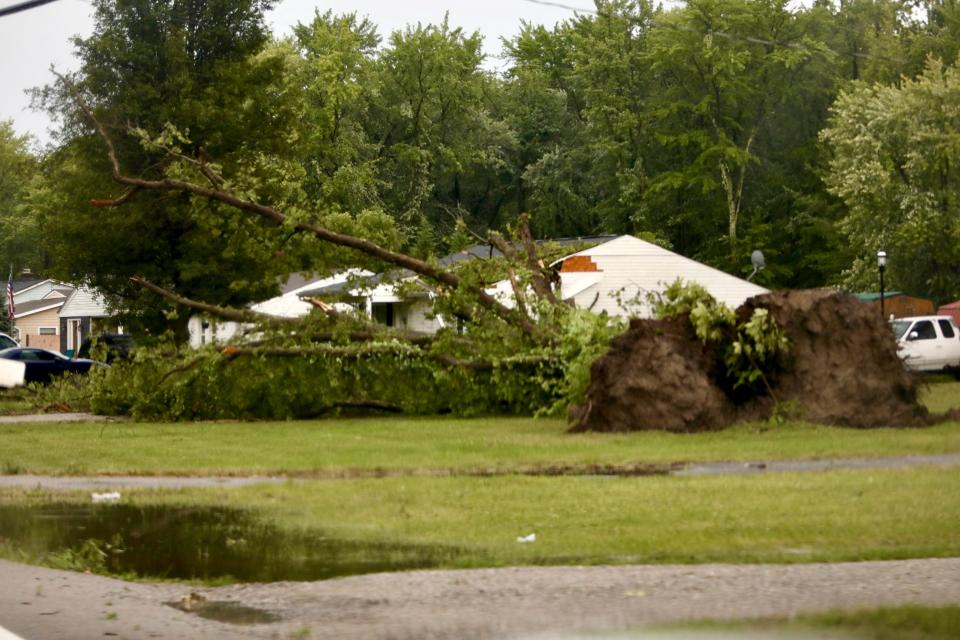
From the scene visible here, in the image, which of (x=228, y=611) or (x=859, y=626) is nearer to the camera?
(x=859, y=626)

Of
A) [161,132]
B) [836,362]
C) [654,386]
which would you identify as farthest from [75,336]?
[836,362]

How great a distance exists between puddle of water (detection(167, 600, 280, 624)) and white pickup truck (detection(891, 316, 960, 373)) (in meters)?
30.1

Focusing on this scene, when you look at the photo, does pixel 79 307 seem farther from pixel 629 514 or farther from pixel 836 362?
pixel 629 514

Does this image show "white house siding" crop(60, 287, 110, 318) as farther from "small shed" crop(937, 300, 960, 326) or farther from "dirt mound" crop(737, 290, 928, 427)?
"dirt mound" crop(737, 290, 928, 427)

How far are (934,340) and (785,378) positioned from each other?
17.3 meters

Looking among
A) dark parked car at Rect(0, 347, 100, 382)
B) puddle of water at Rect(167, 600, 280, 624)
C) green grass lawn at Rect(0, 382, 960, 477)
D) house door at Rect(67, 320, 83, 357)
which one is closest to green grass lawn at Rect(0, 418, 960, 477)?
green grass lawn at Rect(0, 382, 960, 477)

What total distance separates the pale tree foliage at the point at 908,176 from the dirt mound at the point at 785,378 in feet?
88.7

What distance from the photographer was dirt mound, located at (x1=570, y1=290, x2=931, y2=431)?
66.1 feet

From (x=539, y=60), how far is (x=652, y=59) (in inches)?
502

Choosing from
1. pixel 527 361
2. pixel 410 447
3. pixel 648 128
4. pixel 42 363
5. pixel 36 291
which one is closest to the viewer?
pixel 410 447

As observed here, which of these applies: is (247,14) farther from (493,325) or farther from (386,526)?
(386,526)

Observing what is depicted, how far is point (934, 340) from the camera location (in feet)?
119

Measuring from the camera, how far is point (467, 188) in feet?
248

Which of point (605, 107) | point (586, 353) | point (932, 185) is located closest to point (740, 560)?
point (586, 353)
